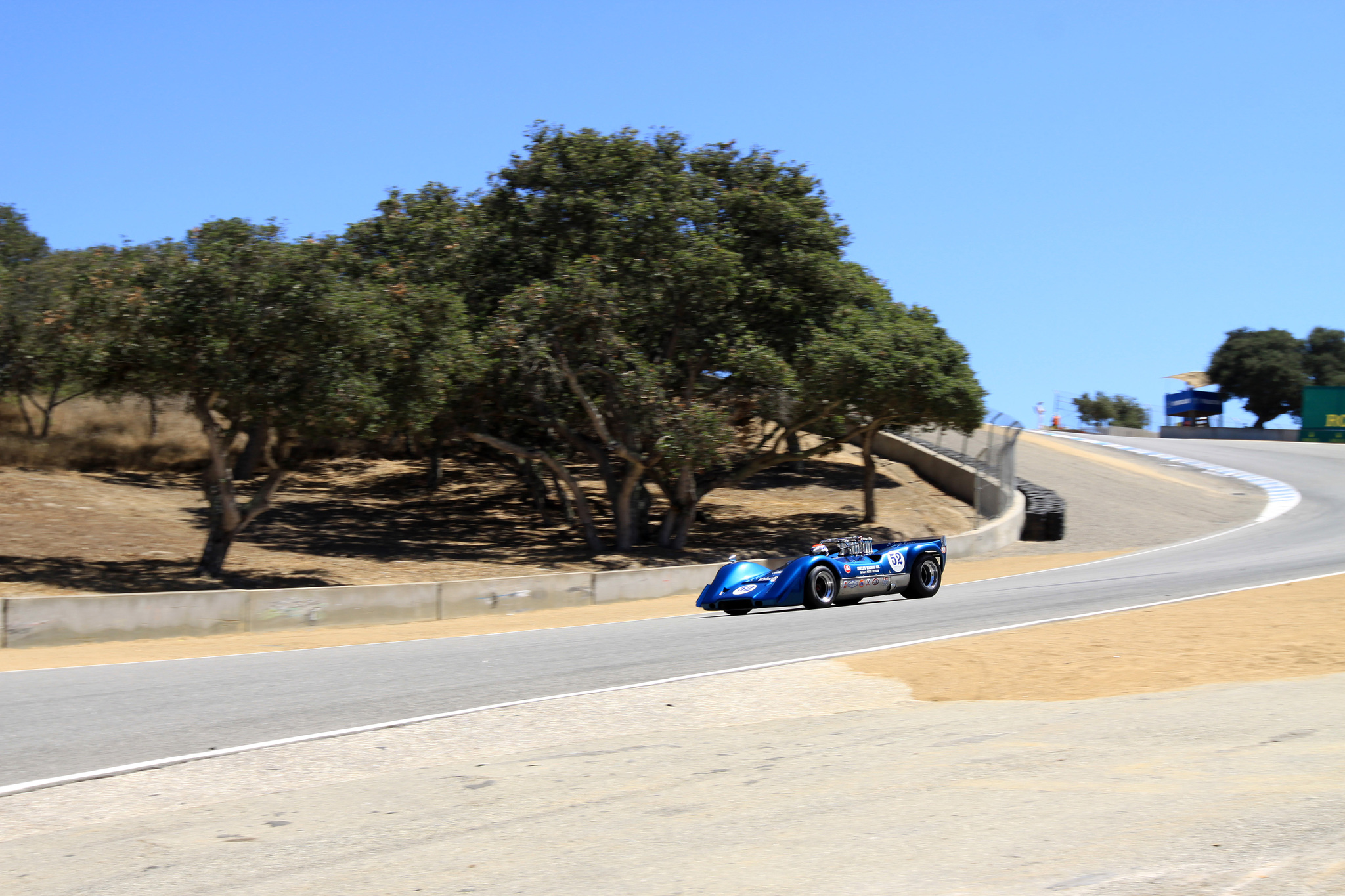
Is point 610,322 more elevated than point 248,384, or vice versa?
point 610,322

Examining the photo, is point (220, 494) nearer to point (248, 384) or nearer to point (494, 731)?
point (248, 384)

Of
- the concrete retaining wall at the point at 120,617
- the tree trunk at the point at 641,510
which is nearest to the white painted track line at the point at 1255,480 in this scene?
the tree trunk at the point at 641,510

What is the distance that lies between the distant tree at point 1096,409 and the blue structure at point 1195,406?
104ft

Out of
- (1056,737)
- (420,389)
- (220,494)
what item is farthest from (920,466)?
(1056,737)

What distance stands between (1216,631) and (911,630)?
328 cm

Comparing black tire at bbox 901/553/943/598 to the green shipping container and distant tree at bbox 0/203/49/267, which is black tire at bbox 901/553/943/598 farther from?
the green shipping container

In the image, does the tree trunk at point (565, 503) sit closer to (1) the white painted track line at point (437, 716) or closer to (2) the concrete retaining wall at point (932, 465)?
(2) the concrete retaining wall at point (932, 465)

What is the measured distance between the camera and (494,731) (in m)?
7.80

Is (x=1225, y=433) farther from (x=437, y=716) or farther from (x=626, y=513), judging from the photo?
(x=437, y=716)

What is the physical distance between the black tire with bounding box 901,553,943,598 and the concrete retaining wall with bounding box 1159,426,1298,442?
66.0m

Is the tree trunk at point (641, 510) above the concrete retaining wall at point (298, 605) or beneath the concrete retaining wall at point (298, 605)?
above

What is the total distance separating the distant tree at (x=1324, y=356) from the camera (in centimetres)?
10269

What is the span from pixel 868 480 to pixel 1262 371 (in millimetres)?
77408

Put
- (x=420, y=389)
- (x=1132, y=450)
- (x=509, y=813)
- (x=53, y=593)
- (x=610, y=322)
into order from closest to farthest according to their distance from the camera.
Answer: (x=509, y=813)
(x=53, y=593)
(x=420, y=389)
(x=610, y=322)
(x=1132, y=450)
